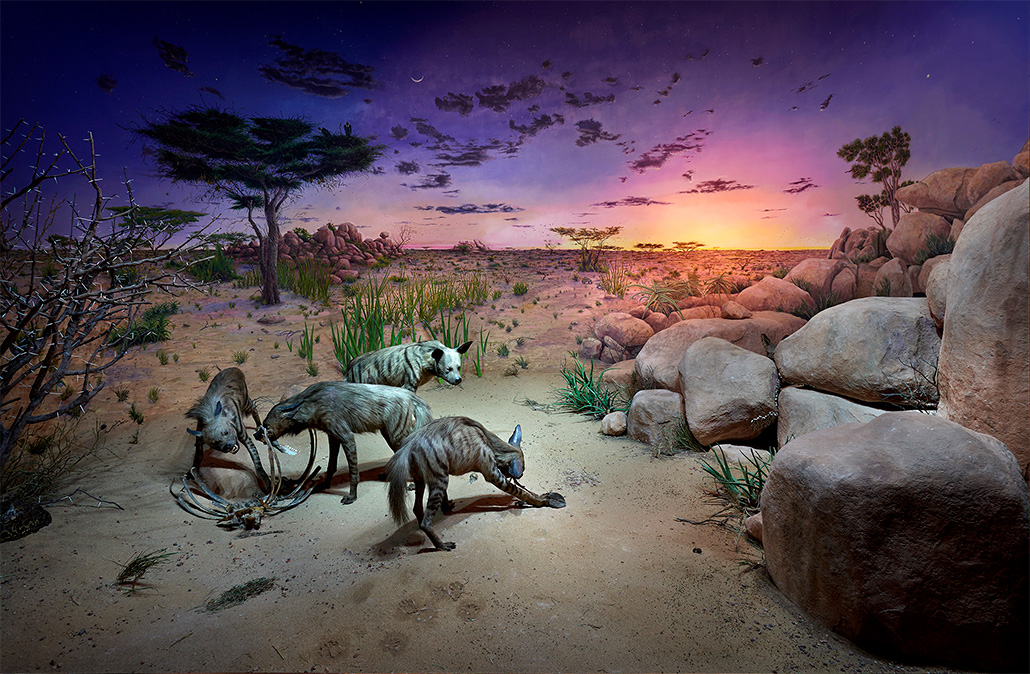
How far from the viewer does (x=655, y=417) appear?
4242mm

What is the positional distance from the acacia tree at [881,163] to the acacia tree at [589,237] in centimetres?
307

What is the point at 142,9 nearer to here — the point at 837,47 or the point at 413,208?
the point at 413,208

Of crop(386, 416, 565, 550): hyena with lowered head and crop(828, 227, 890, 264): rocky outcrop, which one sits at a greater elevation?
crop(828, 227, 890, 264): rocky outcrop

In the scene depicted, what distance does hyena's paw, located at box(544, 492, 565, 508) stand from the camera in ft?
9.80

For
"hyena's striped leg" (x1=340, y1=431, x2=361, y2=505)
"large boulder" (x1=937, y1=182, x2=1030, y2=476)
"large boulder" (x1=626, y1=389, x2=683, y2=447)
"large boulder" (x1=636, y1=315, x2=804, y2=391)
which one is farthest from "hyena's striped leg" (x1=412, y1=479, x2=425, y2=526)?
"large boulder" (x1=937, y1=182, x2=1030, y2=476)

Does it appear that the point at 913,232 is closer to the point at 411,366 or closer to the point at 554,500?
the point at 554,500

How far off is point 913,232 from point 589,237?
405 centimetres

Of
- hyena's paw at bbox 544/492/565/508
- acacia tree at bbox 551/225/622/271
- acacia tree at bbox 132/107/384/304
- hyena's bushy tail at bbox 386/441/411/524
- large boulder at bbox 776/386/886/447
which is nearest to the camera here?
hyena's bushy tail at bbox 386/441/411/524

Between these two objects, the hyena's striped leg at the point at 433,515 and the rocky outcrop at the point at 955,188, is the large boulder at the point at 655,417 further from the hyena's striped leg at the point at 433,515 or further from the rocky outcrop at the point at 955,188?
the rocky outcrop at the point at 955,188

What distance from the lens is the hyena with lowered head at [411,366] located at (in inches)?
160

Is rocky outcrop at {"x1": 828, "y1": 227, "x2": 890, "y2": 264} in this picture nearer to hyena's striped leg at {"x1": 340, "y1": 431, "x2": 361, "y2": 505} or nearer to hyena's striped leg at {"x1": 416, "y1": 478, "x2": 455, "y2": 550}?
hyena's striped leg at {"x1": 416, "y1": 478, "x2": 455, "y2": 550}

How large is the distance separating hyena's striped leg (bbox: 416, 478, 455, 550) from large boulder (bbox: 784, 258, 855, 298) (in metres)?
5.31

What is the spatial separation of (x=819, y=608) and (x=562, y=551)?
1.19 m

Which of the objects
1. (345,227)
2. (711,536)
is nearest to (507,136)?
(345,227)
